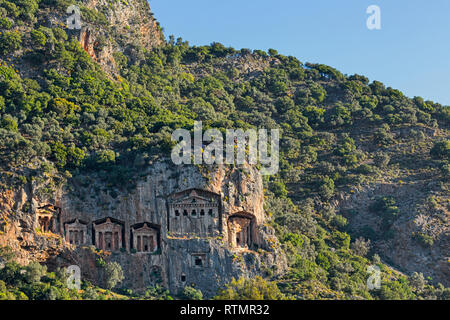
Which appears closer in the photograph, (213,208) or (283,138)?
(213,208)

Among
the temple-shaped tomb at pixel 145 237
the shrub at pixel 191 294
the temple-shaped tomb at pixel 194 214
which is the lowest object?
the shrub at pixel 191 294

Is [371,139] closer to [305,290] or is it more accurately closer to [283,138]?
[283,138]

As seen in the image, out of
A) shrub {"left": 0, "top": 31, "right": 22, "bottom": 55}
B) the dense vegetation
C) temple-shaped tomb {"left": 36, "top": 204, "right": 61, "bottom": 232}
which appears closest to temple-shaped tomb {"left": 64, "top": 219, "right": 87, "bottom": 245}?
temple-shaped tomb {"left": 36, "top": 204, "right": 61, "bottom": 232}

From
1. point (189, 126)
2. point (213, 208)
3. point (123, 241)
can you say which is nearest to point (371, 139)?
point (189, 126)

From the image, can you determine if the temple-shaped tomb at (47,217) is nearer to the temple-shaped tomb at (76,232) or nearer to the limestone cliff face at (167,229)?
the limestone cliff face at (167,229)

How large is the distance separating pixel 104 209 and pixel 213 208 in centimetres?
1179

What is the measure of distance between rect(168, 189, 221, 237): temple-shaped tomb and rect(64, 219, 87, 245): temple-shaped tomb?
931 cm

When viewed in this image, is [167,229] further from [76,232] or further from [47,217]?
[47,217]

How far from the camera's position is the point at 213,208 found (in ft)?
243

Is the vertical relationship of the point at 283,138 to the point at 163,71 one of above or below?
below

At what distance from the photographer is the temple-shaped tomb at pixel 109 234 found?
7425 centimetres

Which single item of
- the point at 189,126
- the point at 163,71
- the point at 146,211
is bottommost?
the point at 146,211

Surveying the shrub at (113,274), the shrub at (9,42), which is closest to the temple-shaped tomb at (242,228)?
the shrub at (113,274)

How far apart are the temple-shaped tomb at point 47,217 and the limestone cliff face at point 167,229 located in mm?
105
